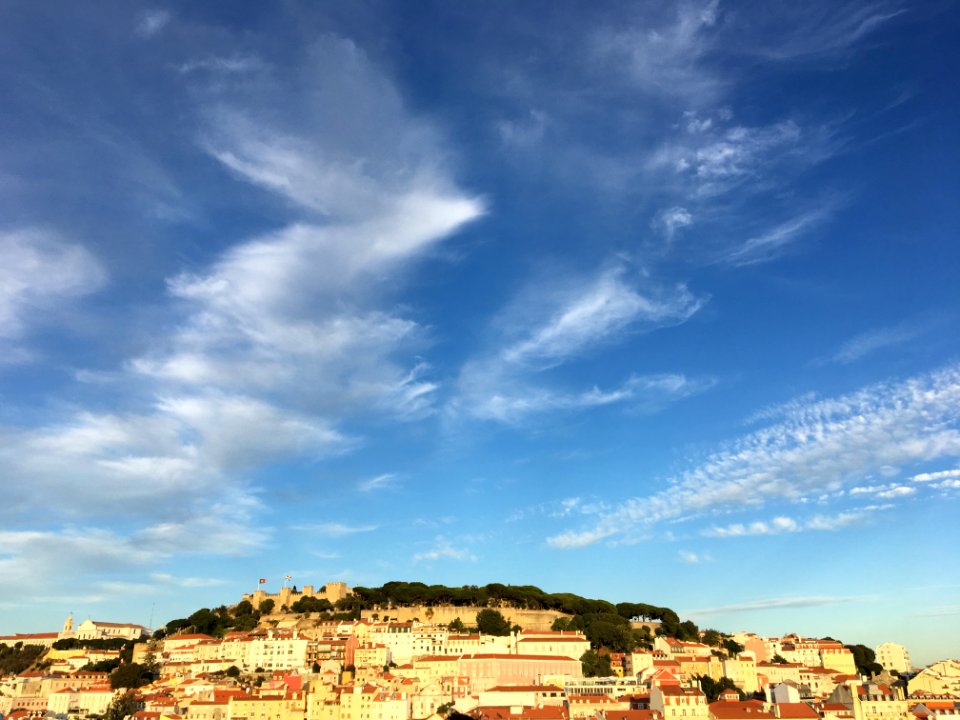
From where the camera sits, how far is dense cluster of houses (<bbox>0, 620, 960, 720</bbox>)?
200 ft

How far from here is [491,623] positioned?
8631 centimetres

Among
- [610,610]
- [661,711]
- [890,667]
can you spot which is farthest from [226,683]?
[890,667]

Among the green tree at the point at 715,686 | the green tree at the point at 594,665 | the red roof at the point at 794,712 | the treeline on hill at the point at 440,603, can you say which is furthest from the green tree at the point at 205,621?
the red roof at the point at 794,712

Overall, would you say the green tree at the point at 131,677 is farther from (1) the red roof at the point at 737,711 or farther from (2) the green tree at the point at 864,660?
(2) the green tree at the point at 864,660

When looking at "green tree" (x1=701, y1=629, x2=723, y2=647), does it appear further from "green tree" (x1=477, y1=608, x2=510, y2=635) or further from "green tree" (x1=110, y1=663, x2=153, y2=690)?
"green tree" (x1=110, y1=663, x2=153, y2=690)

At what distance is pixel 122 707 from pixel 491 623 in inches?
1388

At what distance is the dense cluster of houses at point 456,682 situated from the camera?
60875mm

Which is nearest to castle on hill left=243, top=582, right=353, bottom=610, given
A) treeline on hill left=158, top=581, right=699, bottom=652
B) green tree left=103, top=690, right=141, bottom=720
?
treeline on hill left=158, top=581, right=699, bottom=652

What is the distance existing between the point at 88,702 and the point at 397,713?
32083mm

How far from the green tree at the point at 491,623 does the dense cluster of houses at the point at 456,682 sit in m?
4.52

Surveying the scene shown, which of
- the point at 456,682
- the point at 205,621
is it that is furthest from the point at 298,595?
the point at 456,682

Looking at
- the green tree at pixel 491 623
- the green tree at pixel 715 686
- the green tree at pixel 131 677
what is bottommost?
the green tree at pixel 715 686

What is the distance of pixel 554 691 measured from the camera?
214ft

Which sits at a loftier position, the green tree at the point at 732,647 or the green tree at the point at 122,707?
the green tree at the point at 732,647
